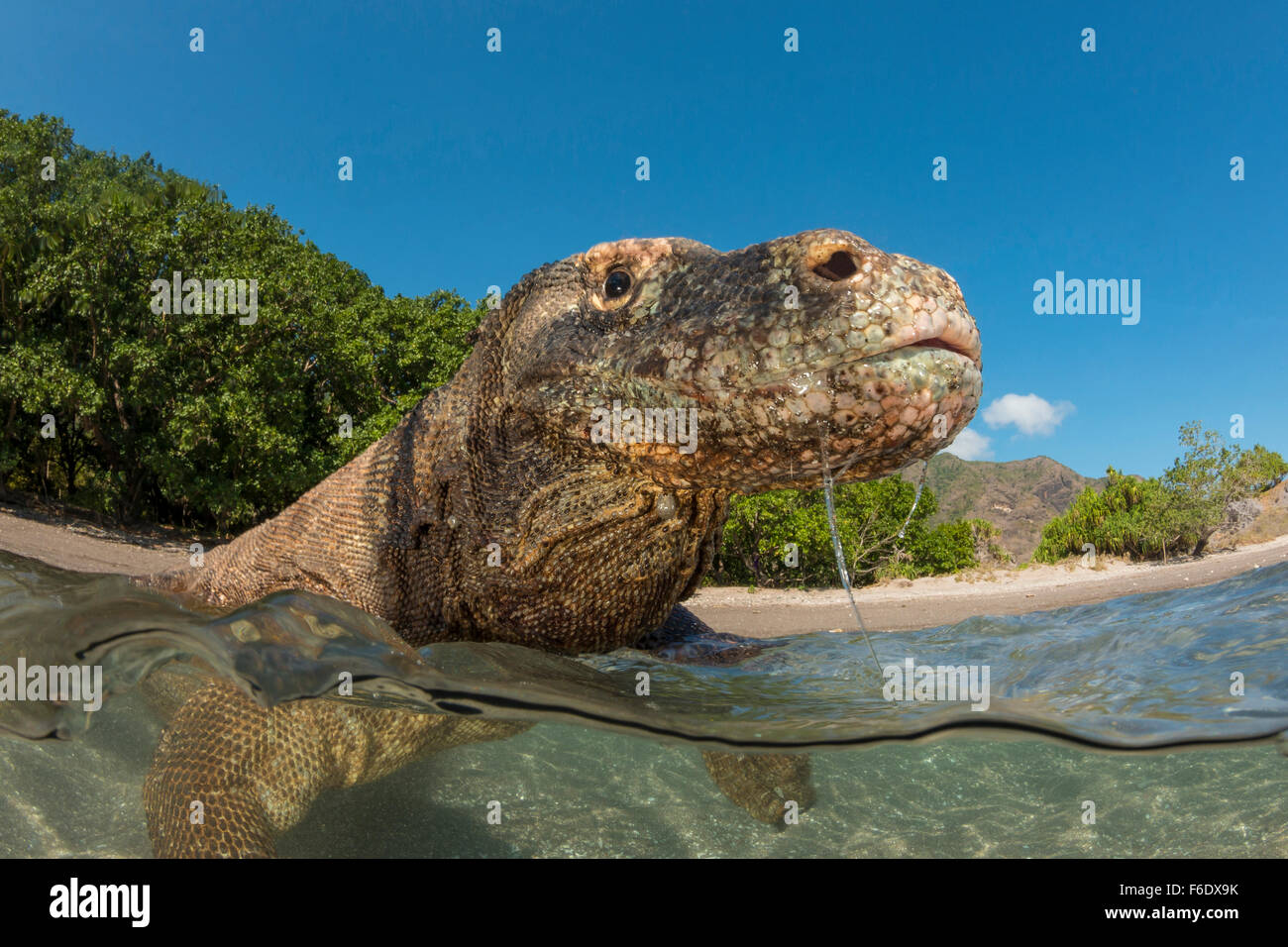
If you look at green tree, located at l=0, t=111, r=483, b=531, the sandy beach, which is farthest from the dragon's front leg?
green tree, located at l=0, t=111, r=483, b=531

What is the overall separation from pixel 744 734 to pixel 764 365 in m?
2.65

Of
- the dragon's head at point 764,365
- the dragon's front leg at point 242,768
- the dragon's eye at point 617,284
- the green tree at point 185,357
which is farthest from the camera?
the green tree at point 185,357

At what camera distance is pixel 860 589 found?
830 inches

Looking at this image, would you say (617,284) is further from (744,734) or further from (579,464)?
(744,734)

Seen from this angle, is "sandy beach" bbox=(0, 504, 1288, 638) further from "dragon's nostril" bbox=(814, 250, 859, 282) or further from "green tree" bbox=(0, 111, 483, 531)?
"dragon's nostril" bbox=(814, 250, 859, 282)

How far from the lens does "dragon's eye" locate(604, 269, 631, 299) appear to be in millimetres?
3312

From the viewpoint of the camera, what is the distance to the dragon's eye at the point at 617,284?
3312 mm

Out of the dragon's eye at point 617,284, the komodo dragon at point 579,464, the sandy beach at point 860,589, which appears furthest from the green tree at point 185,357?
the dragon's eye at point 617,284

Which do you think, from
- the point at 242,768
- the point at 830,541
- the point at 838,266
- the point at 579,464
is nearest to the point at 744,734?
the point at 579,464

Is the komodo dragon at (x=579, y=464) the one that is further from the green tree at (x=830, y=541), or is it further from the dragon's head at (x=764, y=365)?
the green tree at (x=830, y=541)

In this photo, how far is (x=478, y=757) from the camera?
728cm

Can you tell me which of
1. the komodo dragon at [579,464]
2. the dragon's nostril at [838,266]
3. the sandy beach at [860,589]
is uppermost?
the dragon's nostril at [838,266]

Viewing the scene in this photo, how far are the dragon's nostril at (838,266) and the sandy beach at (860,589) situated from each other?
10.4 metres

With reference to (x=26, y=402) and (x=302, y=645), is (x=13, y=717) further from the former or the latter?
(x=26, y=402)
